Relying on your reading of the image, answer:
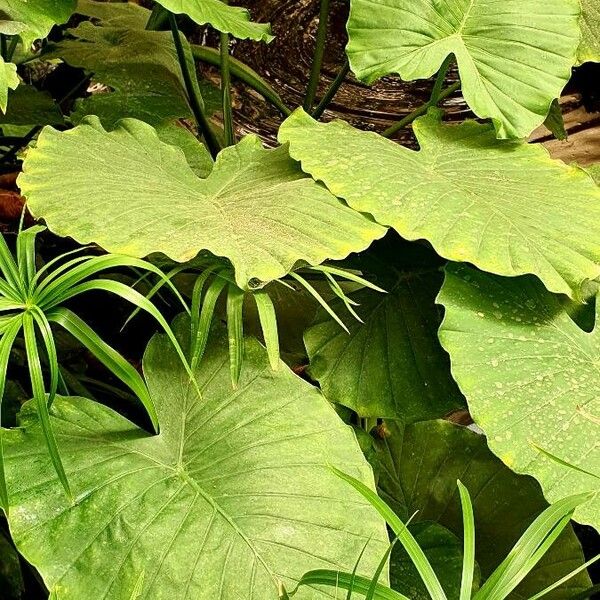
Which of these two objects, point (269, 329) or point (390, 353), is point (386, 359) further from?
point (269, 329)

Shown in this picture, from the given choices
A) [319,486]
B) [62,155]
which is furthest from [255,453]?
[62,155]

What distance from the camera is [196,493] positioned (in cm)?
93

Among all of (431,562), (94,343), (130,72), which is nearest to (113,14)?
(130,72)

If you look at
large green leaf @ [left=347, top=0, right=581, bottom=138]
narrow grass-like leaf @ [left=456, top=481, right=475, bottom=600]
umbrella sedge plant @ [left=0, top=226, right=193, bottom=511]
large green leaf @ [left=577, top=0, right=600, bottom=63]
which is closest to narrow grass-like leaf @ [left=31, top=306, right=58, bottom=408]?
umbrella sedge plant @ [left=0, top=226, right=193, bottom=511]

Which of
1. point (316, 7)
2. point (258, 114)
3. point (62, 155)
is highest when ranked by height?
point (62, 155)

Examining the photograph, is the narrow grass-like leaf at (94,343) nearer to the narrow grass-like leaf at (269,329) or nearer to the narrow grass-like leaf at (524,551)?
the narrow grass-like leaf at (269,329)

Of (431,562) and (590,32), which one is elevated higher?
(590,32)

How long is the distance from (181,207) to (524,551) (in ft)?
1.90

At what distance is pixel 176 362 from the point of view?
1074 millimetres

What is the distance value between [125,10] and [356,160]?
125cm

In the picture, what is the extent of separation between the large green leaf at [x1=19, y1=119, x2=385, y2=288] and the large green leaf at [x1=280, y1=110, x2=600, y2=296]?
0.15ft

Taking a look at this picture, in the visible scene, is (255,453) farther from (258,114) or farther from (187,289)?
(258,114)

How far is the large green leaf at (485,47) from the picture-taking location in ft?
4.20

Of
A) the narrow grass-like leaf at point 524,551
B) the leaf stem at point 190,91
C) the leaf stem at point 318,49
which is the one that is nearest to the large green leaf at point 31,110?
the leaf stem at point 190,91
